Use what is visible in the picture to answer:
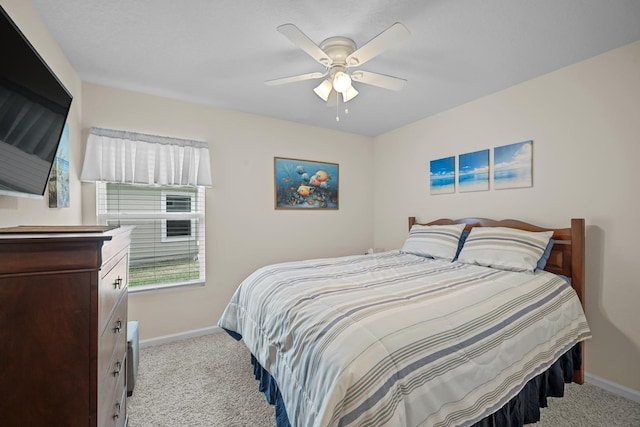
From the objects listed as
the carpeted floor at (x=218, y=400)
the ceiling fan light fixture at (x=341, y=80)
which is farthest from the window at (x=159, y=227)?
the ceiling fan light fixture at (x=341, y=80)

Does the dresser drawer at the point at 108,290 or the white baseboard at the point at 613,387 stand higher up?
the dresser drawer at the point at 108,290

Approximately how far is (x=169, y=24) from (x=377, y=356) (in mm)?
2220

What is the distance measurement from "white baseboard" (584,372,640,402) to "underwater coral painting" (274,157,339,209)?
2.94 meters

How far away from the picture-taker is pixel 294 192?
3693 millimetres

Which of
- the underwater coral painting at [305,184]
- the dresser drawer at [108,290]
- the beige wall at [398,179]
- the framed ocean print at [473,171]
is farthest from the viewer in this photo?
the underwater coral painting at [305,184]

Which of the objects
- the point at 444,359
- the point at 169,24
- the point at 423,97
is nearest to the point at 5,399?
the point at 444,359

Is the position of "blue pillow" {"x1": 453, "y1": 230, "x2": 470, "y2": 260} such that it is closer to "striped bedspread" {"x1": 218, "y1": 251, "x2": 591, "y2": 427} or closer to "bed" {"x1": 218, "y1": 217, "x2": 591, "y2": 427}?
"bed" {"x1": 218, "y1": 217, "x2": 591, "y2": 427}

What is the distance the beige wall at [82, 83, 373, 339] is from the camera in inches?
110

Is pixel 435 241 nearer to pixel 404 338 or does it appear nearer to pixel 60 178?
pixel 404 338

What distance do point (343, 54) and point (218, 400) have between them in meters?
2.54

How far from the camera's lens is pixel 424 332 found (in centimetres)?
129

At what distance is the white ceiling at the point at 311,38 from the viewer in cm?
166

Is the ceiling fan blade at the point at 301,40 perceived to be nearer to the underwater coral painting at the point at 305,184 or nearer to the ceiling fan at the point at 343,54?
the ceiling fan at the point at 343,54

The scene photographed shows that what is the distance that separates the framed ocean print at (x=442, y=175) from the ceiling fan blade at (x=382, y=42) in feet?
6.32
